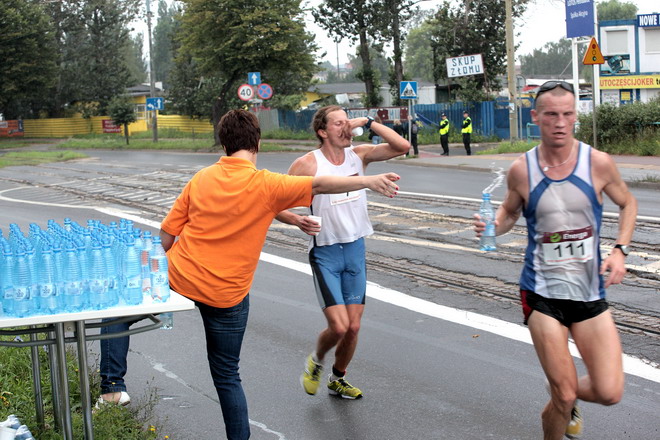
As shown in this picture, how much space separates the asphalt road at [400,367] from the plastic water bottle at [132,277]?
1.40 meters

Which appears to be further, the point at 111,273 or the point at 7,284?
the point at 111,273

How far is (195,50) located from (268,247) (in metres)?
29.6

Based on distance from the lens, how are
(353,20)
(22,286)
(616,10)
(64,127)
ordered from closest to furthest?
Answer: 1. (22,286)
2. (353,20)
3. (64,127)
4. (616,10)

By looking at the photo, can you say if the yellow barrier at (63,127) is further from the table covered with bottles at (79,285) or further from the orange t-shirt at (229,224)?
the table covered with bottles at (79,285)

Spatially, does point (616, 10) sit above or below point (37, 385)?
above

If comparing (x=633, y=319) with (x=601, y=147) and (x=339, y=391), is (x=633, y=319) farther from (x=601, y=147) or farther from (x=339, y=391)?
(x=601, y=147)

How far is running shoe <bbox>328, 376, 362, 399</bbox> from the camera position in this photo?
585cm

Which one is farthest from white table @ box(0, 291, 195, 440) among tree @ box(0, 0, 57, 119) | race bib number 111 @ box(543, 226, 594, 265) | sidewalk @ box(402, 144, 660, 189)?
tree @ box(0, 0, 57, 119)

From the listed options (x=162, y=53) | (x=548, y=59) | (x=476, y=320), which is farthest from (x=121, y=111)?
(x=548, y=59)

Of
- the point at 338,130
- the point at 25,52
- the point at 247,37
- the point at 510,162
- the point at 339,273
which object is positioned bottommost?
the point at 510,162

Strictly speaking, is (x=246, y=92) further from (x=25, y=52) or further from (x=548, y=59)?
(x=548, y=59)

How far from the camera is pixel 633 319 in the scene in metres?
7.53

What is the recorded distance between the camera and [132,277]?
4.15 m

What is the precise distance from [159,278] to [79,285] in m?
0.39
